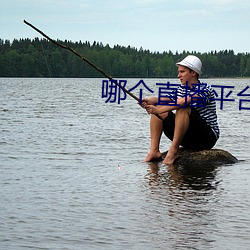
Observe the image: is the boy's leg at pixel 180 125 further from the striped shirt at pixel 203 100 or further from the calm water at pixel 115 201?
the calm water at pixel 115 201

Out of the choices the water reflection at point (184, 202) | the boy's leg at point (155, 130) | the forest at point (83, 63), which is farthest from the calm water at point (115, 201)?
the forest at point (83, 63)

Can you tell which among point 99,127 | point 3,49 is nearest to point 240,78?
point 3,49

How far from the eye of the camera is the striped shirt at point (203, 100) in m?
8.23

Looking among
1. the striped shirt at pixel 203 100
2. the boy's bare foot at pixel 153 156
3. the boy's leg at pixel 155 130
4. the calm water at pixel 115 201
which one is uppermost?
the striped shirt at pixel 203 100

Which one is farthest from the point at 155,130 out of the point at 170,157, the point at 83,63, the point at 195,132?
the point at 83,63

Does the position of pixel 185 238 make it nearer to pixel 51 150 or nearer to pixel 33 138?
pixel 51 150

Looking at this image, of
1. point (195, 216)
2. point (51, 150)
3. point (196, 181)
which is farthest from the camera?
point (51, 150)

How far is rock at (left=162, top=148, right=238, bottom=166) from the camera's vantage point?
8891mm

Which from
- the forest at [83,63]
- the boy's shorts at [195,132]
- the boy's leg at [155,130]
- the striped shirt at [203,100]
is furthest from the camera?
the forest at [83,63]

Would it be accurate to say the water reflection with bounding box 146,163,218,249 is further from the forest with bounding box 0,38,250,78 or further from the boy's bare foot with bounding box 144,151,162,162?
the forest with bounding box 0,38,250,78

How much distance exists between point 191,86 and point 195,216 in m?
2.88

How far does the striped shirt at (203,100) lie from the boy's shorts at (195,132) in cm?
6

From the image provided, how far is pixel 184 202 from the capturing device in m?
6.29

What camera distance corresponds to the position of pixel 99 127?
16.4m
